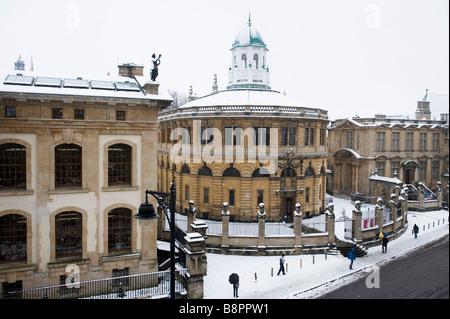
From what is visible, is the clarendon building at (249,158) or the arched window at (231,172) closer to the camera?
the clarendon building at (249,158)

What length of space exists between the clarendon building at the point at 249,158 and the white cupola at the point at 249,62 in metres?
6.35

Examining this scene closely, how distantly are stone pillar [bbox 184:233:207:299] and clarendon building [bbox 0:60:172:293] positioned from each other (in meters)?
2.03

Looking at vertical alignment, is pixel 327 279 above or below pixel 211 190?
below

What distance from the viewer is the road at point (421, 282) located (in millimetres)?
5969

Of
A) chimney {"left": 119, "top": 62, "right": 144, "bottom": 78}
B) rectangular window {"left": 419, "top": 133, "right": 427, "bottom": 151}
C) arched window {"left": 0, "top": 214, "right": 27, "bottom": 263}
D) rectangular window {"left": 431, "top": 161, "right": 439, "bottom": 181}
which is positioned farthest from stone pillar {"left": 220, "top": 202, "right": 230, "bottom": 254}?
rectangular window {"left": 431, "top": 161, "right": 439, "bottom": 181}

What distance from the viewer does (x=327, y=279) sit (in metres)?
19.7

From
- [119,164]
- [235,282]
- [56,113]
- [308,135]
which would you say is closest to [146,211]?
[119,164]

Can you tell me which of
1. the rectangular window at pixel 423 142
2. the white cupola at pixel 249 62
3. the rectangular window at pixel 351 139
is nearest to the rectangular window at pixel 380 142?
the rectangular window at pixel 351 139

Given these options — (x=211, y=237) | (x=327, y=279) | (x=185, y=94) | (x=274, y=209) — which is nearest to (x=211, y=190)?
(x=274, y=209)

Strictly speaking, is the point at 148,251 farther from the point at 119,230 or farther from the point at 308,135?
the point at 308,135

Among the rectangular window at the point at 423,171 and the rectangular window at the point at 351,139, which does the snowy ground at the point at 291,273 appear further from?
the rectangular window at the point at 423,171

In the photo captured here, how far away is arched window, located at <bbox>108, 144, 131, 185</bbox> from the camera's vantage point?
16750 millimetres

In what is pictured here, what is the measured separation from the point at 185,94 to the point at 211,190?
211 ft
